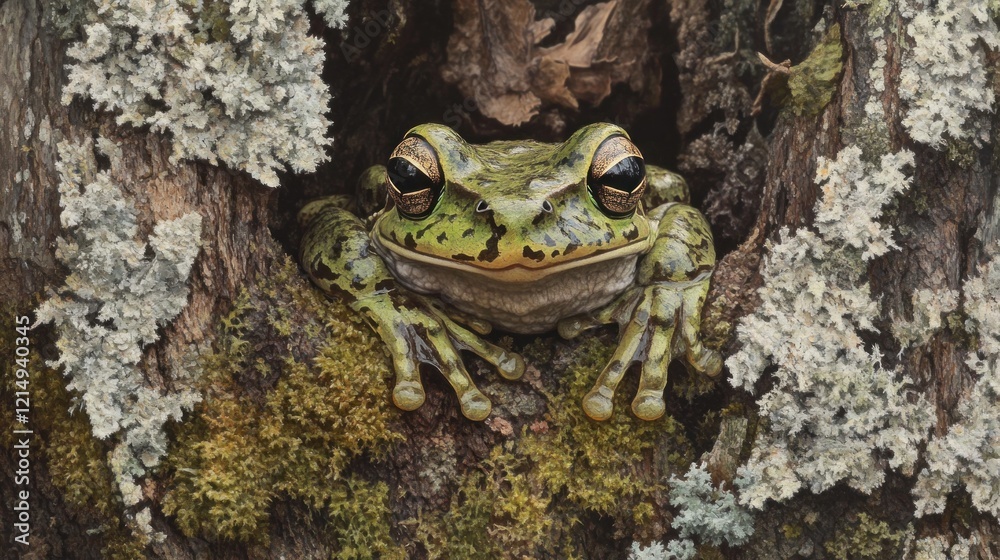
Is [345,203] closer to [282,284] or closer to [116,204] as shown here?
[282,284]

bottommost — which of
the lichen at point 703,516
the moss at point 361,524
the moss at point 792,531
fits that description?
the moss at point 792,531

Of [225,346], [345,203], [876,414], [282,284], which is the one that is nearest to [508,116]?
[345,203]

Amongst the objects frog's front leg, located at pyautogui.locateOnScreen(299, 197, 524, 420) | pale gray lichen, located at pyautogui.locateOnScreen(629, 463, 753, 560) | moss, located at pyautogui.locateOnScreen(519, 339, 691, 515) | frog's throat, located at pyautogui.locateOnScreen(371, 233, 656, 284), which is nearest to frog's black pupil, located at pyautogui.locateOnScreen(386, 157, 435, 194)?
frog's throat, located at pyautogui.locateOnScreen(371, 233, 656, 284)

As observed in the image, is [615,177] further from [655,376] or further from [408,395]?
[408,395]

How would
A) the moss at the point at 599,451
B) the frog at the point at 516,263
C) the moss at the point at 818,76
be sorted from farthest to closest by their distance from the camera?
the moss at the point at 818,76 < the moss at the point at 599,451 < the frog at the point at 516,263

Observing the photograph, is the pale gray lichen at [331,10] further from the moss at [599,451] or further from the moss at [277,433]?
the moss at [599,451]

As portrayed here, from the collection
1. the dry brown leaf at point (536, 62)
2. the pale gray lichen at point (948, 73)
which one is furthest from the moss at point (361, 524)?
the pale gray lichen at point (948, 73)

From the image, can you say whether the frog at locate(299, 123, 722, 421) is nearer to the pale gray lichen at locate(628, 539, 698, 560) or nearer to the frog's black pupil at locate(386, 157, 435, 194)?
the frog's black pupil at locate(386, 157, 435, 194)
